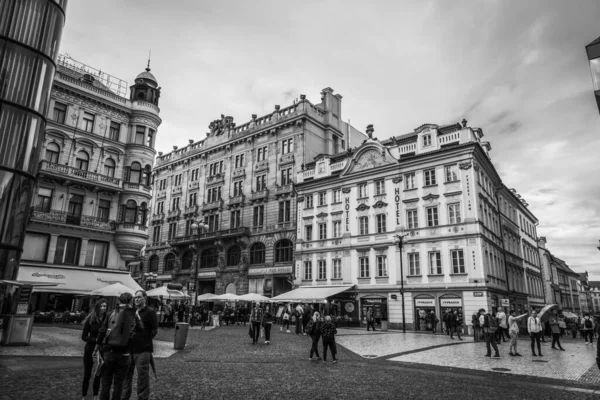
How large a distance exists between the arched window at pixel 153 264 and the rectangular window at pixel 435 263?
124 ft

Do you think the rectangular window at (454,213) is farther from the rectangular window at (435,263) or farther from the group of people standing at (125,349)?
the group of people standing at (125,349)

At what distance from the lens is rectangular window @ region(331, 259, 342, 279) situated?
122 ft

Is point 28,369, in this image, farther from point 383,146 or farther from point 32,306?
point 383,146

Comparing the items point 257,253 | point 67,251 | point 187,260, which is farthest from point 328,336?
point 187,260

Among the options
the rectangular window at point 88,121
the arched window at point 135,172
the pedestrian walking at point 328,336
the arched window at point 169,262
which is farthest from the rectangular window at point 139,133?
the pedestrian walking at point 328,336

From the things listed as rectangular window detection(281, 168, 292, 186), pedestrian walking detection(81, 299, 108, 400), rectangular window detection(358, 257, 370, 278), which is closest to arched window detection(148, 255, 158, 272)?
rectangular window detection(281, 168, 292, 186)

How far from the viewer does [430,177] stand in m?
33.5

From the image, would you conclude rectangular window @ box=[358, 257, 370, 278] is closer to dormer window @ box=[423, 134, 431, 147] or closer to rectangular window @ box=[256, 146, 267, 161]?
dormer window @ box=[423, 134, 431, 147]

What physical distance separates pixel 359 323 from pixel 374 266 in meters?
5.03

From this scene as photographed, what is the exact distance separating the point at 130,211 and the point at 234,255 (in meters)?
16.3

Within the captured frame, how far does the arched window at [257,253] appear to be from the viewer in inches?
1726

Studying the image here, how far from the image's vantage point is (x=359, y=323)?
34.7 m

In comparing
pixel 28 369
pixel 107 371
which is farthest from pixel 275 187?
pixel 107 371

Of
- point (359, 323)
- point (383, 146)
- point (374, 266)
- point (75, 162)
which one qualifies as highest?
point (383, 146)
